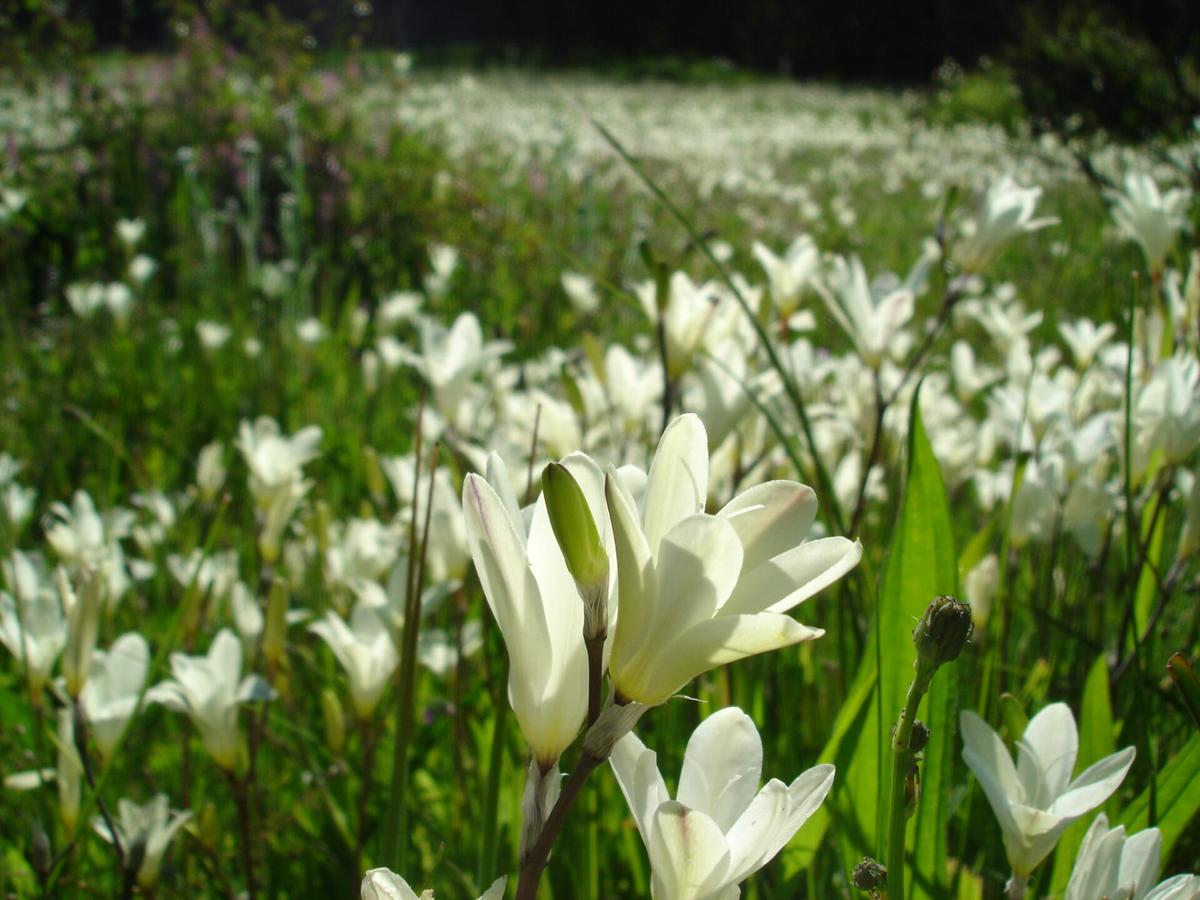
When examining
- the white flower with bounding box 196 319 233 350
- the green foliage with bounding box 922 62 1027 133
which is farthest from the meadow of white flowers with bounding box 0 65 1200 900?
the green foliage with bounding box 922 62 1027 133

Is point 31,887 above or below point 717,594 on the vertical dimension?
below

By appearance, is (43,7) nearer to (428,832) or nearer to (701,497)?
(428,832)

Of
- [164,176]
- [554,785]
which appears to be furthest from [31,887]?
[164,176]

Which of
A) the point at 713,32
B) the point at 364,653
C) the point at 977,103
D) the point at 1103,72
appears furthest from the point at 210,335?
the point at 713,32

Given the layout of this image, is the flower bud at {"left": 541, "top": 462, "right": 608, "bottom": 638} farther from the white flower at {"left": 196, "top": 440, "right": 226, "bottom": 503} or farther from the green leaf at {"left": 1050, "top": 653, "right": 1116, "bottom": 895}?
the white flower at {"left": 196, "top": 440, "right": 226, "bottom": 503}

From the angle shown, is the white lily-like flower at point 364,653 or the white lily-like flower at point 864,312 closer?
the white lily-like flower at point 364,653

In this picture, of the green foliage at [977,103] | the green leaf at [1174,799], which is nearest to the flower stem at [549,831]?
the green leaf at [1174,799]

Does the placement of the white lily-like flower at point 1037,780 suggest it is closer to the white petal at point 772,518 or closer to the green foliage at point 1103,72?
the white petal at point 772,518

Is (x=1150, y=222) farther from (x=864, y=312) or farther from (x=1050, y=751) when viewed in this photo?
(x=1050, y=751)
